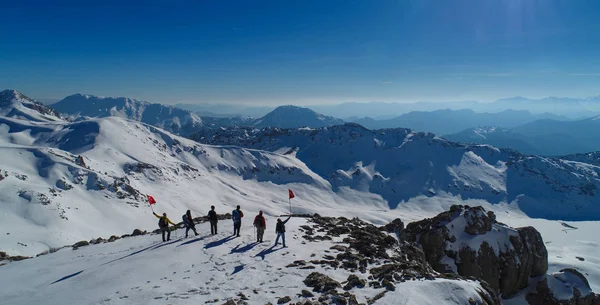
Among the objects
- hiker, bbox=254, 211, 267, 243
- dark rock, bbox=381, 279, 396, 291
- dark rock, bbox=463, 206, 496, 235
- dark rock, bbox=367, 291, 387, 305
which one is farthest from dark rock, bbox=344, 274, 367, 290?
dark rock, bbox=463, 206, 496, 235

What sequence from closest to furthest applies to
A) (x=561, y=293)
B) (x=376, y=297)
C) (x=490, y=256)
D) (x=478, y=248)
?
(x=376, y=297) → (x=478, y=248) → (x=490, y=256) → (x=561, y=293)

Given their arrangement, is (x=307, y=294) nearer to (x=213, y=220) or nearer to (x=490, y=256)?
→ (x=213, y=220)

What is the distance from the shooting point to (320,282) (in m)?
17.6

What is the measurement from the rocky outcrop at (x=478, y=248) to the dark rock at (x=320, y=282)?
77.9ft

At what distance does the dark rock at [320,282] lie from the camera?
1707cm

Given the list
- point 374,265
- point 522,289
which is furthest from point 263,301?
point 522,289

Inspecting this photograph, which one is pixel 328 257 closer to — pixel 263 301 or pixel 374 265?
pixel 374 265

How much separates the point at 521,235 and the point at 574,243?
14438 cm

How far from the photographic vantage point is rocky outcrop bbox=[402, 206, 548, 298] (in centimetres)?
3781

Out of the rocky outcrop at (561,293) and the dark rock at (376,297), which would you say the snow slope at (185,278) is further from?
the rocky outcrop at (561,293)

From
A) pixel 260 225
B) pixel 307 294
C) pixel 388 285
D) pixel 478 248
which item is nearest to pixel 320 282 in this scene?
pixel 307 294

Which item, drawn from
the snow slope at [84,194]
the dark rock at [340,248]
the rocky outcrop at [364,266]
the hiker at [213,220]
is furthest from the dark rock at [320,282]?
the snow slope at [84,194]

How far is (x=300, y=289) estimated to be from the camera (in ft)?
56.0

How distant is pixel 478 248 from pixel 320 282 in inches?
1178
